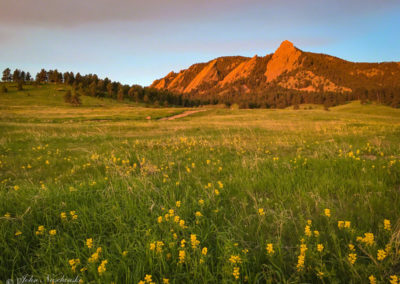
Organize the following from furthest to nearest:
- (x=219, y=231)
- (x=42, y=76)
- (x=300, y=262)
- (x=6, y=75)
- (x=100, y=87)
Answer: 1. (x=42, y=76)
2. (x=6, y=75)
3. (x=100, y=87)
4. (x=219, y=231)
5. (x=300, y=262)

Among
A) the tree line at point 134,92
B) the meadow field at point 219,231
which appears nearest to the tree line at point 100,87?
the tree line at point 134,92

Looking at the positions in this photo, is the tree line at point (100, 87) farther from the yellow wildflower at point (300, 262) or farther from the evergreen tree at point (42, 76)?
the yellow wildflower at point (300, 262)

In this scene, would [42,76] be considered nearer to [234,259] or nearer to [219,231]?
[219,231]

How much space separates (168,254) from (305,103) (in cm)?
17382

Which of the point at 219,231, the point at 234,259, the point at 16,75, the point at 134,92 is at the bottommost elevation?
the point at 219,231

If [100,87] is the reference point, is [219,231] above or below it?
below

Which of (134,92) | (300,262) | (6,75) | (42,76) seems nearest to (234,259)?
(300,262)

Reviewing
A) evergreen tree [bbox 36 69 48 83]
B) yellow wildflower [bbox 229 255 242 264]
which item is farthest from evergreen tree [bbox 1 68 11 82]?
yellow wildflower [bbox 229 255 242 264]

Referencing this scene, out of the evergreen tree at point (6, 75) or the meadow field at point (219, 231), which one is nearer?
the meadow field at point (219, 231)

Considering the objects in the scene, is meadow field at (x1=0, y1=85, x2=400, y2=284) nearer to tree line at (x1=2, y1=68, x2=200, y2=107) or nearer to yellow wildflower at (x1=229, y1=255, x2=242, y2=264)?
yellow wildflower at (x1=229, y1=255, x2=242, y2=264)

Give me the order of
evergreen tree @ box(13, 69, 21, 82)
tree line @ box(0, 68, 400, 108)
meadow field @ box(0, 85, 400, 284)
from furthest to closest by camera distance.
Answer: evergreen tree @ box(13, 69, 21, 82) → tree line @ box(0, 68, 400, 108) → meadow field @ box(0, 85, 400, 284)

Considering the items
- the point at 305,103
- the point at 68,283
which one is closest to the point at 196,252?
the point at 68,283

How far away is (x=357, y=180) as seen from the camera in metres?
4.22

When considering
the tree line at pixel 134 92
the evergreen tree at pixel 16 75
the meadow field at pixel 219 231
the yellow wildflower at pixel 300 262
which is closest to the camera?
the yellow wildflower at pixel 300 262
